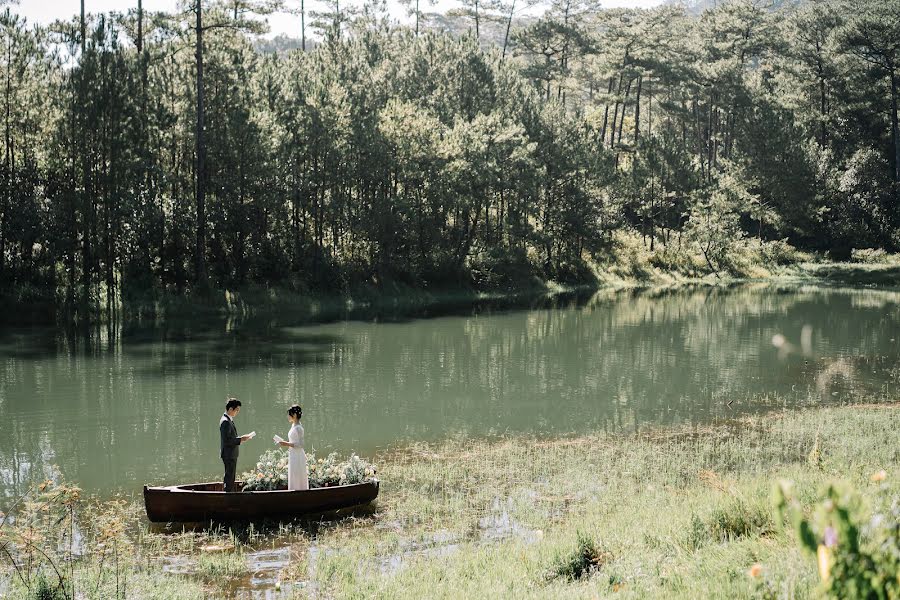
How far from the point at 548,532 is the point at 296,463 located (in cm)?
385

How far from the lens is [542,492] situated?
14.1m

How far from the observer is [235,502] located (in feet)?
40.2

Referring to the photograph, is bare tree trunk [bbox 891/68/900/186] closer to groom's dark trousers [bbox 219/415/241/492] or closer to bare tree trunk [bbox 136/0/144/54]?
bare tree trunk [bbox 136/0/144/54]

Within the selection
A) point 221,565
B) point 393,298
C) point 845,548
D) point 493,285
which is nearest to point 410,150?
point 393,298

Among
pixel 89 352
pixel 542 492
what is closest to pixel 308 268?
pixel 89 352

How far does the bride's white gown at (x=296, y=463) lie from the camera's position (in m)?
12.7

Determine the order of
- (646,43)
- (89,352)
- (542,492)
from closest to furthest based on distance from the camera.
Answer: (542,492)
(89,352)
(646,43)

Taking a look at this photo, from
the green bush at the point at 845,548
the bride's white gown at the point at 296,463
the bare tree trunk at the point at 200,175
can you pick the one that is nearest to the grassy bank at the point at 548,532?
the bride's white gown at the point at 296,463

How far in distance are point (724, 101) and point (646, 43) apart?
31.1 feet

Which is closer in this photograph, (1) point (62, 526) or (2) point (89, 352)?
(1) point (62, 526)

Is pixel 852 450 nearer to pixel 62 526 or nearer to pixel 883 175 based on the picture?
pixel 62 526

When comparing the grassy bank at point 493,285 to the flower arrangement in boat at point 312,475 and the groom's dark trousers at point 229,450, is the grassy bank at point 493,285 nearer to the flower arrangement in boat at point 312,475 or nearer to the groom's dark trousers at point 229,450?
the flower arrangement in boat at point 312,475

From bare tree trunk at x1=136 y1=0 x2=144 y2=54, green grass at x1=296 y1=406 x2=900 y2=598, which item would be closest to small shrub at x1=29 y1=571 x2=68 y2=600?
green grass at x1=296 y1=406 x2=900 y2=598

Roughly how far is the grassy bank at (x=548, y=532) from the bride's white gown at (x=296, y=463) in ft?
2.02
